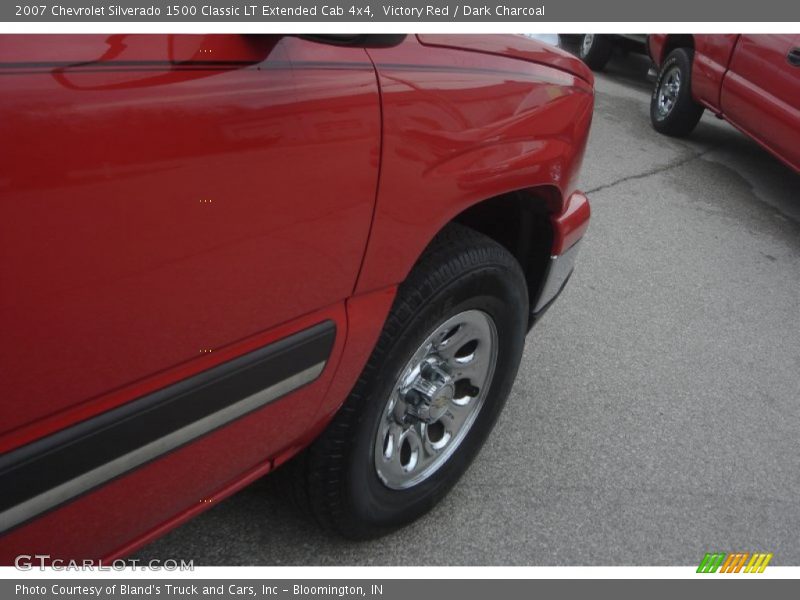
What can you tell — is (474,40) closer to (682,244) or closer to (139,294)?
(139,294)

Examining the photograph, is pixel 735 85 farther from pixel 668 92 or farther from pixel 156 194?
pixel 156 194

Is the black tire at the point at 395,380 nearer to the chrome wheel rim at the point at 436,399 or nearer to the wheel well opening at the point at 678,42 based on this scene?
the chrome wheel rim at the point at 436,399

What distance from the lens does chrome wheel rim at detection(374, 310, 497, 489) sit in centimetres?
186

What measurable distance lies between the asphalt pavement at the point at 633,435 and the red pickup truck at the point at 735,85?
709 mm

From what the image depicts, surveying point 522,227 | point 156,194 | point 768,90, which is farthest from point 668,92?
point 156,194

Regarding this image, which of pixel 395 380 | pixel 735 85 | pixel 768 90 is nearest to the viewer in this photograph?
pixel 395 380

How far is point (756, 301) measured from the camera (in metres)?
3.75

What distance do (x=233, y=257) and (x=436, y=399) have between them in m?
0.91

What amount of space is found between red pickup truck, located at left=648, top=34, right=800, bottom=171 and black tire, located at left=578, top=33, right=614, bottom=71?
122cm

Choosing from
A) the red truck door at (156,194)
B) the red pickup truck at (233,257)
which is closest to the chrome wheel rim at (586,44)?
the red pickup truck at (233,257)

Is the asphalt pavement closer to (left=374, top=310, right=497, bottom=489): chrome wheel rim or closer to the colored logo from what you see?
the colored logo

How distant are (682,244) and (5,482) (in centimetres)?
394

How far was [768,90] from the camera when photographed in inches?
183

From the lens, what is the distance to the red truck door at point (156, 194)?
0.89m
